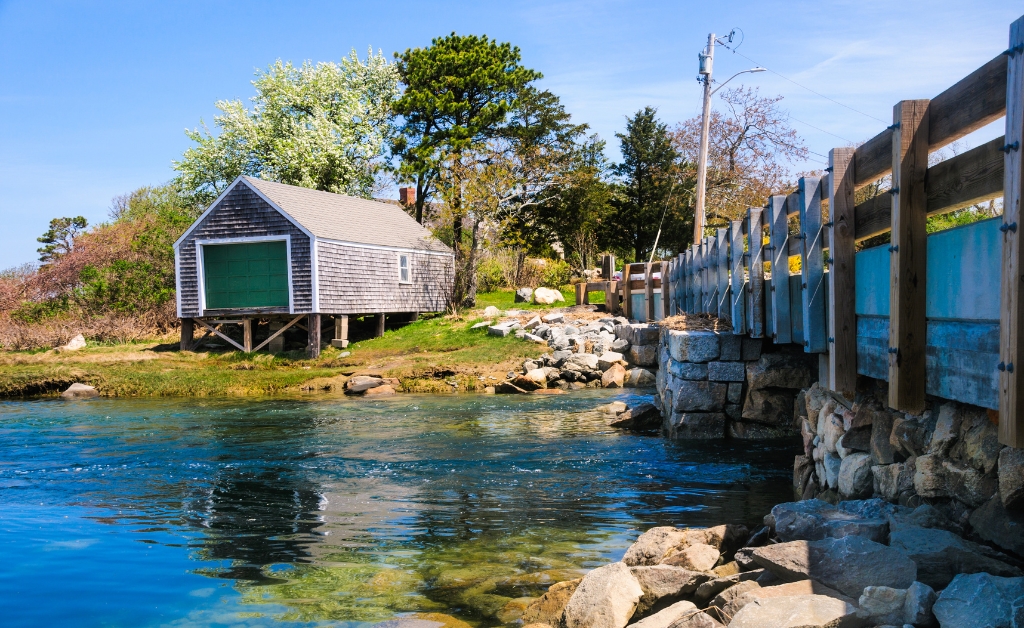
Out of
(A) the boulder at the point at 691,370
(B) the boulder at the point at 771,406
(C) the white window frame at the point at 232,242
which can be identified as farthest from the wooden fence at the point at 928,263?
(C) the white window frame at the point at 232,242

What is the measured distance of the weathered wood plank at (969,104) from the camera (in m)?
3.88

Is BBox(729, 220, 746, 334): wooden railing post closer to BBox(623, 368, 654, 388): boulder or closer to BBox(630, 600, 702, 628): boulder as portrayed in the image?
BBox(630, 600, 702, 628): boulder

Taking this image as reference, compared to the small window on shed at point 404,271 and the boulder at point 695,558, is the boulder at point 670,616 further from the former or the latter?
the small window on shed at point 404,271

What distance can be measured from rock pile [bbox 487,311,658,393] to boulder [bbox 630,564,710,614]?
12.6 m

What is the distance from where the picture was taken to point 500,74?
3397cm

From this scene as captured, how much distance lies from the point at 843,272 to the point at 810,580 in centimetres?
268

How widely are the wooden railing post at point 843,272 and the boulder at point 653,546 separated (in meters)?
1.75

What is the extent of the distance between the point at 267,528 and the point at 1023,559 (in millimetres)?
5438

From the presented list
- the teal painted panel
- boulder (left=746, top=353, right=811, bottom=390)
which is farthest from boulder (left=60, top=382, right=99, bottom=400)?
the teal painted panel

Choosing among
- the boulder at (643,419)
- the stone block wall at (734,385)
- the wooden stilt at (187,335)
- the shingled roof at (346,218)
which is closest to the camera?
the stone block wall at (734,385)

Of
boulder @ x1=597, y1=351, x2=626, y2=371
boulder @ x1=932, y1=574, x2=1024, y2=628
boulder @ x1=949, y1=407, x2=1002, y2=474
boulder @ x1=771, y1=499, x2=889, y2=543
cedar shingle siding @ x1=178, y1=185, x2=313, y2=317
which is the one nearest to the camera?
boulder @ x1=932, y1=574, x2=1024, y2=628

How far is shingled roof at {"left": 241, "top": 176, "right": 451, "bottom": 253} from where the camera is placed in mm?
24172

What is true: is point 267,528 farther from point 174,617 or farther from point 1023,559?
point 1023,559

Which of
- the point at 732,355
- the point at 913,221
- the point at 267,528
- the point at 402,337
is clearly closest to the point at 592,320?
the point at 402,337
